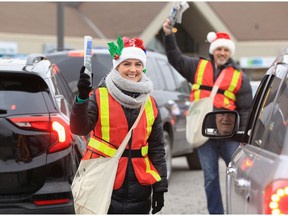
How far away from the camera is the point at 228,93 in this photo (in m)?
5.93

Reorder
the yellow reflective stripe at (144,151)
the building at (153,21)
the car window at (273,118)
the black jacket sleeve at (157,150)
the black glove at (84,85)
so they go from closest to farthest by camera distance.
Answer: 1. the car window at (273,118)
2. the black glove at (84,85)
3. the yellow reflective stripe at (144,151)
4. the black jacket sleeve at (157,150)
5. the building at (153,21)

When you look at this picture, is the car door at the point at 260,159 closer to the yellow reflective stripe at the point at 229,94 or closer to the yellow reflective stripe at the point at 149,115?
the yellow reflective stripe at the point at 149,115

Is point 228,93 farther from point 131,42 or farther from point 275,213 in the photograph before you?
point 275,213

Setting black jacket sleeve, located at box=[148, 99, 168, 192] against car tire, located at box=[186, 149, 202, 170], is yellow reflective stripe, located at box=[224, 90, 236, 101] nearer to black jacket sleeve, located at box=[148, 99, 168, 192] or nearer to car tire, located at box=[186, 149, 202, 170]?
black jacket sleeve, located at box=[148, 99, 168, 192]

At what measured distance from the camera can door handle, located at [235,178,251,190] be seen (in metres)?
2.63

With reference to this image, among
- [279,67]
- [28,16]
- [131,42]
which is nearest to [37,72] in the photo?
[131,42]

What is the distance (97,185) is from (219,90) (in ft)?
8.38

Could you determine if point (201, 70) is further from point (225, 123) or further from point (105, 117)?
point (105, 117)

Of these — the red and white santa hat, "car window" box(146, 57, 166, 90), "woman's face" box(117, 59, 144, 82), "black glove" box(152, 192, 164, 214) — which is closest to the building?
"car window" box(146, 57, 166, 90)

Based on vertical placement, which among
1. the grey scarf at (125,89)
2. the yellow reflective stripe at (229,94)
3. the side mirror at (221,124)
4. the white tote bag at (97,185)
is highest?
the grey scarf at (125,89)

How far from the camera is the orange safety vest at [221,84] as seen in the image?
19.4 feet

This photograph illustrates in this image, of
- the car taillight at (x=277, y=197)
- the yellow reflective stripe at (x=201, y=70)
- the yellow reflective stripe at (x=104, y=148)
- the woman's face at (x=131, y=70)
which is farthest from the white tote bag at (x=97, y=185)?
the yellow reflective stripe at (x=201, y=70)

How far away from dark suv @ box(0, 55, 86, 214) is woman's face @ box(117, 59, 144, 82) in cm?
80

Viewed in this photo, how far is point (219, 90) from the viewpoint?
233 inches
